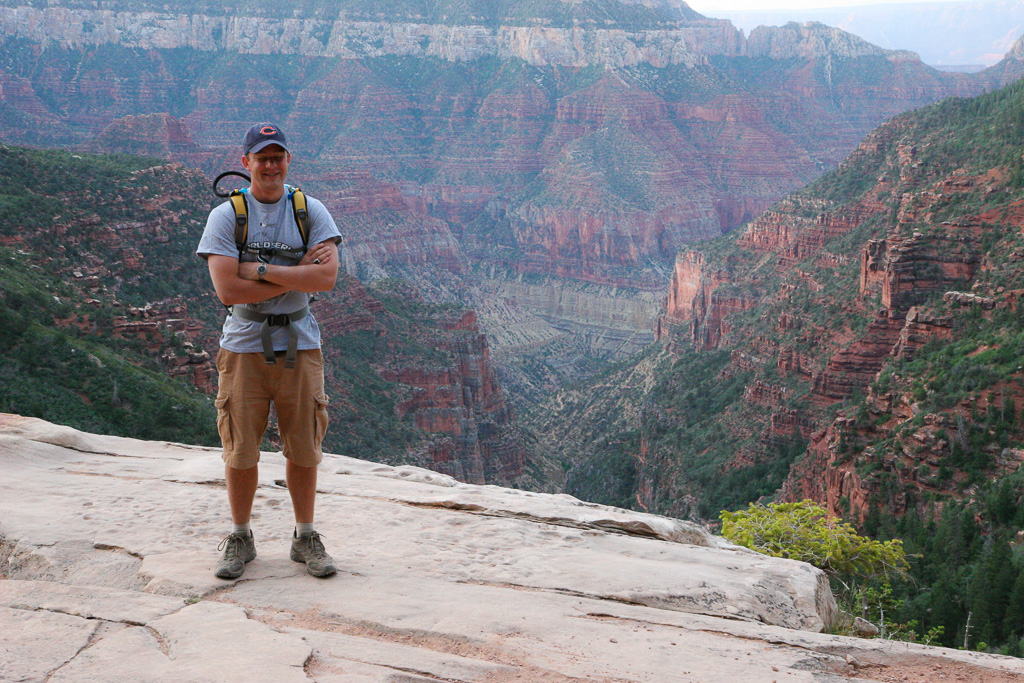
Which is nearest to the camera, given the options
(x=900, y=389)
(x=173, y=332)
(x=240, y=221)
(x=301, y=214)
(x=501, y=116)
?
(x=240, y=221)

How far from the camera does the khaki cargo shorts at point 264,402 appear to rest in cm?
845

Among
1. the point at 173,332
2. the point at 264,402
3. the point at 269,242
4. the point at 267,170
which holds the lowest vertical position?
the point at 173,332

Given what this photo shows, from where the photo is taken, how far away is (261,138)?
8.31m

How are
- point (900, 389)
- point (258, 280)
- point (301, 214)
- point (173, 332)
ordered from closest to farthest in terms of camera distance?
point (258, 280), point (301, 214), point (900, 389), point (173, 332)

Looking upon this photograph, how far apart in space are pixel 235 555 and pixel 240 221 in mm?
3033

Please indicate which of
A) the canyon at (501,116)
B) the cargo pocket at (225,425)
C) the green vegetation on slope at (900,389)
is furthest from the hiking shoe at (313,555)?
the canyon at (501,116)

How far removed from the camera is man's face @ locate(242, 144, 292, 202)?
830cm

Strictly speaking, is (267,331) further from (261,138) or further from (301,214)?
(261,138)

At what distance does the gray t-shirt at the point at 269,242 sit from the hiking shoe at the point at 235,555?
1.80 metres

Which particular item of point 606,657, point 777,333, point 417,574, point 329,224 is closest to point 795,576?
point 606,657

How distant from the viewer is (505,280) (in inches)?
5891

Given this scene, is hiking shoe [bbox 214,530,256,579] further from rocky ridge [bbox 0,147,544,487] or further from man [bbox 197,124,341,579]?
rocky ridge [bbox 0,147,544,487]

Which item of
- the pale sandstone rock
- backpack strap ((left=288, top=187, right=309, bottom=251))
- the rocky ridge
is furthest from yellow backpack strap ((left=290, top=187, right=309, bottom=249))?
the rocky ridge

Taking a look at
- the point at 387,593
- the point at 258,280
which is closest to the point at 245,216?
the point at 258,280
